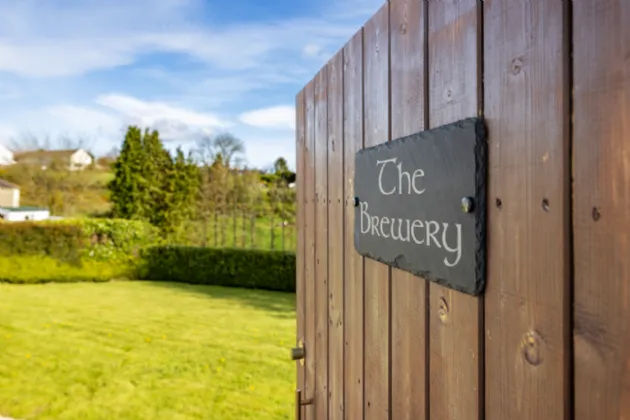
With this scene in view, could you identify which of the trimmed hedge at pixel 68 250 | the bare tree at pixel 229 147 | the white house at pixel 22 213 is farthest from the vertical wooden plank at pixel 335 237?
the white house at pixel 22 213

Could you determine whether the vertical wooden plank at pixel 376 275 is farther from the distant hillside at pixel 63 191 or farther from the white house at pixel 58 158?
the white house at pixel 58 158

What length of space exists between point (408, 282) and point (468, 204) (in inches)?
12.2

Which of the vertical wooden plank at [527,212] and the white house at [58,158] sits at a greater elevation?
the white house at [58,158]

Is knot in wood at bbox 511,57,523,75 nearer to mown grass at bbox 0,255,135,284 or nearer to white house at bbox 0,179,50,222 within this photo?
mown grass at bbox 0,255,135,284

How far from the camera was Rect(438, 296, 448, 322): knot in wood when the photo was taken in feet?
2.80

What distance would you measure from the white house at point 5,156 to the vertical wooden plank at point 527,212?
→ 26439mm

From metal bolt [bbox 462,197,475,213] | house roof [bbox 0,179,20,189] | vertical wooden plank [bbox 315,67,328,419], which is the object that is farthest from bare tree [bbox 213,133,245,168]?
metal bolt [bbox 462,197,475,213]

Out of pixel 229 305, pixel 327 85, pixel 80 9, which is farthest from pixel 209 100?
pixel 327 85

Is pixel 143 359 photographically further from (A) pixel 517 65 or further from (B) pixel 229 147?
(B) pixel 229 147

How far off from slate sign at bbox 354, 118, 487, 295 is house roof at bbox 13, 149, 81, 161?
2367 centimetres

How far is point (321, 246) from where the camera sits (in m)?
1.68

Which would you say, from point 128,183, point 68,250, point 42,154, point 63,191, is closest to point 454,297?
point 68,250

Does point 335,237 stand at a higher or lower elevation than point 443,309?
higher

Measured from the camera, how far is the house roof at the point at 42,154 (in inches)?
851
